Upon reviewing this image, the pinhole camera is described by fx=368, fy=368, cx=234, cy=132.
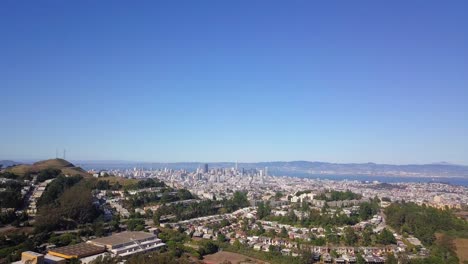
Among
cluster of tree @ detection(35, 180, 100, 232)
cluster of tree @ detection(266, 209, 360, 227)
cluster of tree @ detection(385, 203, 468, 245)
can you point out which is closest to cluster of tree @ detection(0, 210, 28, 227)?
cluster of tree @ detection(35, 180, 100, 232)

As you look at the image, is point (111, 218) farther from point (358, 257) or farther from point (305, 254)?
point (358, 257)

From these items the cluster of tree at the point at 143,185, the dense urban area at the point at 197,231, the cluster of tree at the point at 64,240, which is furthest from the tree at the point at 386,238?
the cluster of tree at the point at 143,185

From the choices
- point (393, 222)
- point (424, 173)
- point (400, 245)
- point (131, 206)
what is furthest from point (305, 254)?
point (424, 173)

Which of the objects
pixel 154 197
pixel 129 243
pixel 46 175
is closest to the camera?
pixel 129 243

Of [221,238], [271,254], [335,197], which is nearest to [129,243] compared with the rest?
[221,238]

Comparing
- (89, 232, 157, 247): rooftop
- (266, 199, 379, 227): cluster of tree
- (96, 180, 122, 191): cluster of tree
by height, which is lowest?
(89, 232, 157, 247): rooftop

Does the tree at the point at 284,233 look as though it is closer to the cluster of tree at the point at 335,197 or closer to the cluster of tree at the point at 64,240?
the cluster of tree at the point at 64,240

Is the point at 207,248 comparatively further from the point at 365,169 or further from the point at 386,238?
the point at 365,169

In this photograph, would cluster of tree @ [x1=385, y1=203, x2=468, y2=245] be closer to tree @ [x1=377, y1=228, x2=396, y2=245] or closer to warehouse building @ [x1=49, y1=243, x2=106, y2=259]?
tree @ [x1=377, y1=228, x2=396, y2=245]
